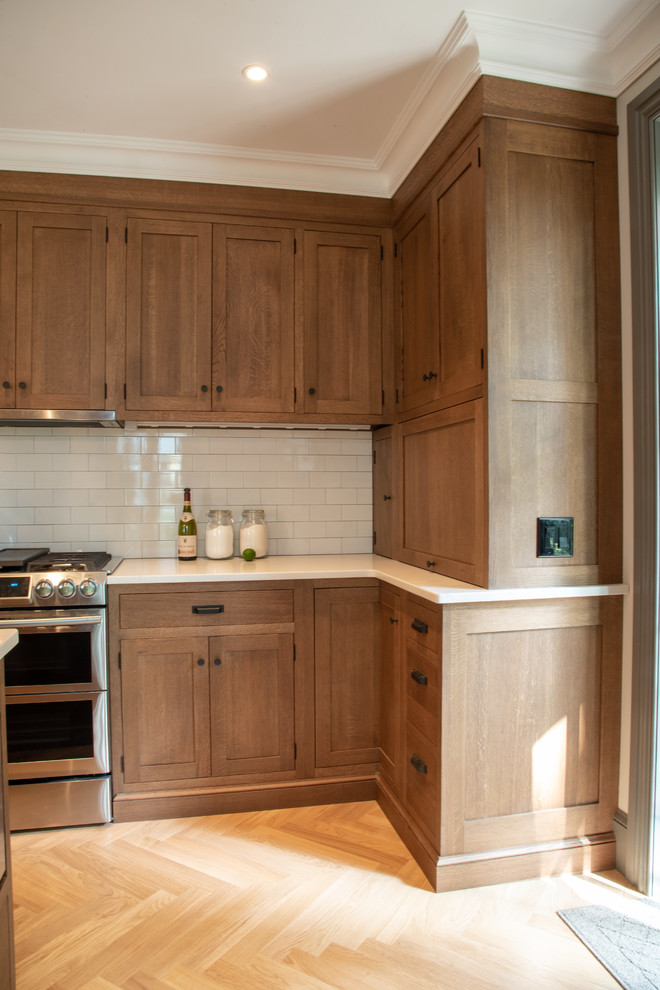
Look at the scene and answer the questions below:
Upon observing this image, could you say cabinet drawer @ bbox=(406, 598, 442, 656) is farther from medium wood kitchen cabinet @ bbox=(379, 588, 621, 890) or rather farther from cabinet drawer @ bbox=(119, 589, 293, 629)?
cabinet drawer @ bbox=(119, 589, 293, 629)

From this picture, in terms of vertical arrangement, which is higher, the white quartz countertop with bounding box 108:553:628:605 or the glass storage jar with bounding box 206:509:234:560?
the glass storage jar with bounding box 206:509:234:560

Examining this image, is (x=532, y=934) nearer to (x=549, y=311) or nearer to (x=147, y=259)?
(x=549, y=311)

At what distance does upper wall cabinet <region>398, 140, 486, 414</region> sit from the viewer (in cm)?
207

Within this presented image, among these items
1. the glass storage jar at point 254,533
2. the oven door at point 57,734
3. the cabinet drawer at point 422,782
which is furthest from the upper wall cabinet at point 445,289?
the oven door at point 57,734

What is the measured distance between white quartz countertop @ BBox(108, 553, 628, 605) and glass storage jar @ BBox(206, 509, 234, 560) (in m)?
0.04

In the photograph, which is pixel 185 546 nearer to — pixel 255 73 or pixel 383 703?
pixel 383 703

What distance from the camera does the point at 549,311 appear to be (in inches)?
82.1

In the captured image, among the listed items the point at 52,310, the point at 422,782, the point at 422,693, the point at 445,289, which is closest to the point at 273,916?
the point at 422,782

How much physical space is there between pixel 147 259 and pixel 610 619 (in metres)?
2.39

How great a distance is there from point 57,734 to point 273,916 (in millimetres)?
1114

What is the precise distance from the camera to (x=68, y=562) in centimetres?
256

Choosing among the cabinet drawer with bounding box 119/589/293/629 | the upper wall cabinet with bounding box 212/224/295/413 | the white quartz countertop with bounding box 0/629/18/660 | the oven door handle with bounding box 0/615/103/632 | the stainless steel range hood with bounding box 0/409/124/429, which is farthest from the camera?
the upper wall cabinet with bounding box 212/224/295/413

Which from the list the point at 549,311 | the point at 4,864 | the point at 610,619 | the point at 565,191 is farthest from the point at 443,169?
the point at 4,864

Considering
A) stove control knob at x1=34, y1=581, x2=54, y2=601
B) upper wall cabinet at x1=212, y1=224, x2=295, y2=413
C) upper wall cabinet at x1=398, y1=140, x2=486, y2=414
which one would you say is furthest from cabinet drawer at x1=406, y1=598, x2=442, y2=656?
stove control knob at x1=34, y1=581, x2=54, y2=601
